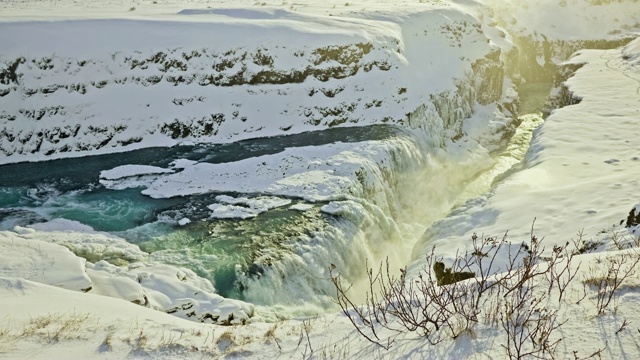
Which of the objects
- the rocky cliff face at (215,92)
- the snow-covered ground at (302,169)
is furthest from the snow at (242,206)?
the rocky cliff face at (215,92)

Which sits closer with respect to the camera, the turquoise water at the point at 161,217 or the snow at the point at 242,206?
the turquoise water at the point at 161,217

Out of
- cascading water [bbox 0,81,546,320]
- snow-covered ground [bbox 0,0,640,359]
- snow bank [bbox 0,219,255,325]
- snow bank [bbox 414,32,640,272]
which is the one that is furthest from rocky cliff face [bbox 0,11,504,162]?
snow bank [bbox 0,219,255,325]

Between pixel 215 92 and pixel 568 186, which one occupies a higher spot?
pixel 215 92

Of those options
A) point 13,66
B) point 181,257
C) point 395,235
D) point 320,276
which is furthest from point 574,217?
point 13,66

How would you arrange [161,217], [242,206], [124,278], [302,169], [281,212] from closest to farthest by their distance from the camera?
[124,278] → [161,217] → [281,212] → [242,206] → [302,169]

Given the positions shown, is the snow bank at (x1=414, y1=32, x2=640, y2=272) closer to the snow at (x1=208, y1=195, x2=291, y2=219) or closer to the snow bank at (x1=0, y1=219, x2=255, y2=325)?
the snow at (x1=208, y1=195, x2=291, y2=219)

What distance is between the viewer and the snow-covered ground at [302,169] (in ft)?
22.3

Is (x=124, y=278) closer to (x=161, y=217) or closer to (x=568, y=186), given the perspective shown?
(x=161, y=217)

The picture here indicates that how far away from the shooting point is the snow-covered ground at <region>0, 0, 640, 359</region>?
679 centimetres

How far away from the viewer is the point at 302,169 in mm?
19906

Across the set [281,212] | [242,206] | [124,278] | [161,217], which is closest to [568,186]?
[281,212]

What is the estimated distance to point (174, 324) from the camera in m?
7.91

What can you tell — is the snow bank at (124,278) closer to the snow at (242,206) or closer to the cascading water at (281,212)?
the cascading water at (281,212)

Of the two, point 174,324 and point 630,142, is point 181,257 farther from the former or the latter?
point 630,142
